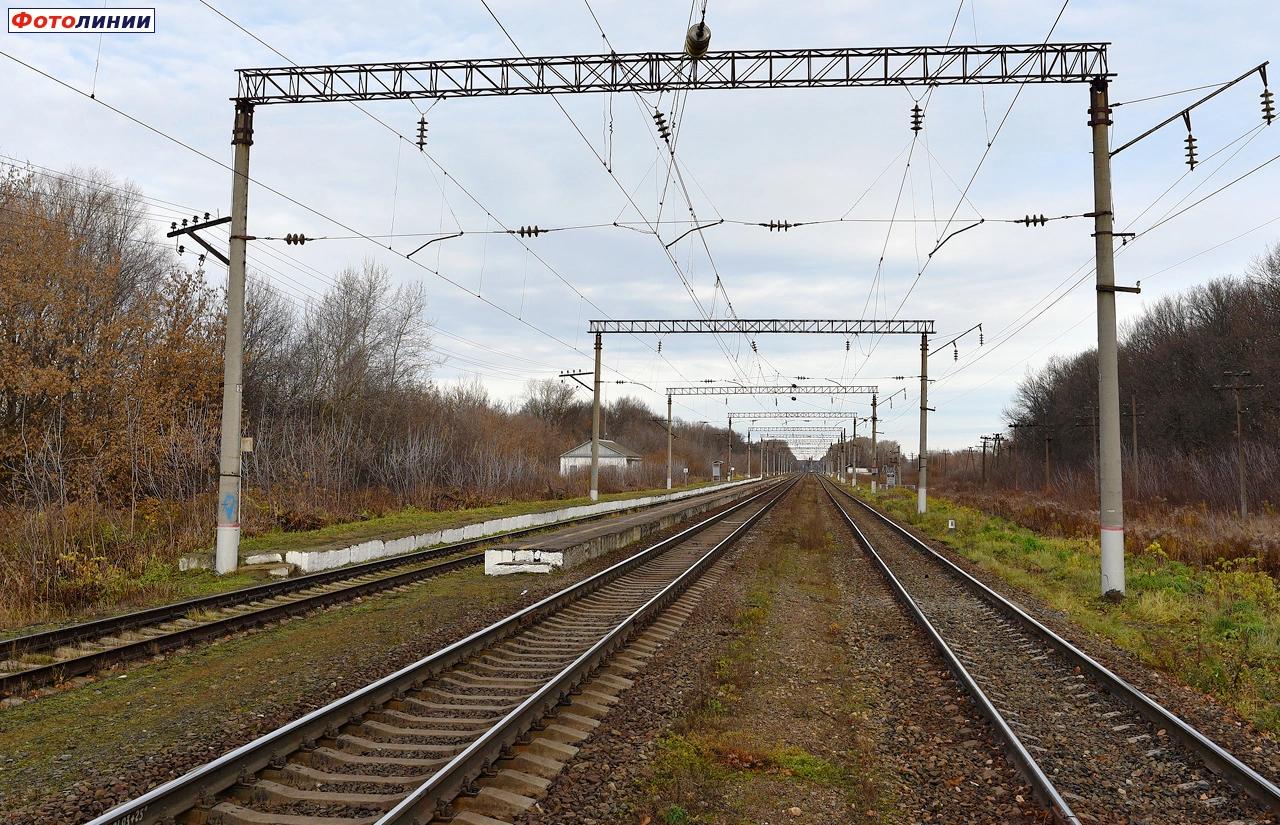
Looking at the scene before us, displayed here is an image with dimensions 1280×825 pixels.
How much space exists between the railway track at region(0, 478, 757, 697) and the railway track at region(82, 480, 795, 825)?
230 centimetres

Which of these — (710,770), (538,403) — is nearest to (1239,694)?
(710,770)

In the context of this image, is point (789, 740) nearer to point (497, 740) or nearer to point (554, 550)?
point (497, 740)

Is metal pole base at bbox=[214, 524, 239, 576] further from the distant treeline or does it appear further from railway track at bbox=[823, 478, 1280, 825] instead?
the distant treeline

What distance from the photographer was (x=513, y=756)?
655 cm

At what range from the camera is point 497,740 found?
21.2 feet

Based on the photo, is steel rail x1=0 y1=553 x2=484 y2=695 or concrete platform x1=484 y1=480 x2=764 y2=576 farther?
concrete platform x1=484 y1=480 x2=764 y2=576

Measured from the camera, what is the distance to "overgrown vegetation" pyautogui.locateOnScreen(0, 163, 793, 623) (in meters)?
17.4

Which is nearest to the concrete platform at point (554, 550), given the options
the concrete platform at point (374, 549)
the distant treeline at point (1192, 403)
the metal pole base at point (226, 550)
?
the concrete platform at point (374, 549)

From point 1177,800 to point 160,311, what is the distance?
1169 inches

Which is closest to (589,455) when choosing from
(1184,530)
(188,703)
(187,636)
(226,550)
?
(1184,530)

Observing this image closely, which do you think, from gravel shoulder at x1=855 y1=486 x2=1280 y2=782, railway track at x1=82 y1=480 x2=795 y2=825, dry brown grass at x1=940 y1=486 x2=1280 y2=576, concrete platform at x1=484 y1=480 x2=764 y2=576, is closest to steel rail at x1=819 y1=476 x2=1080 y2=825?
gravel shoulder at x1=855 y1=486 x2=1280 y2=782

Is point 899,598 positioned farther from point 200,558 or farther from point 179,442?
point 179,442

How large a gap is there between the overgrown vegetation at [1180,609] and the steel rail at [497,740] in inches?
255

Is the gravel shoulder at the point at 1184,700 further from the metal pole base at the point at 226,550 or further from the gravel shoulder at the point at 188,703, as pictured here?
the metal pole base at the point at 226,550
